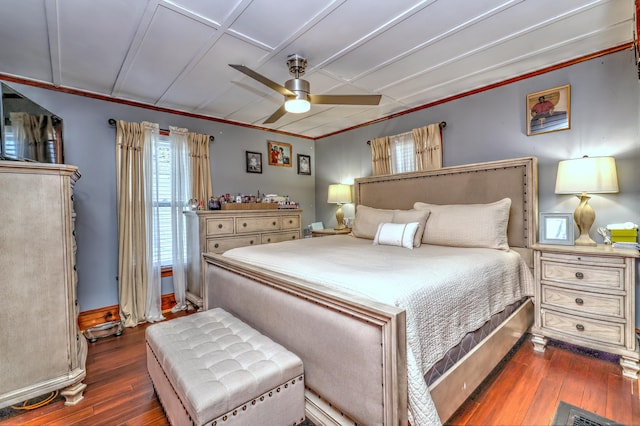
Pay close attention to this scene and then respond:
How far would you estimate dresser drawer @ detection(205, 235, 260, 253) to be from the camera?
10.8 feet

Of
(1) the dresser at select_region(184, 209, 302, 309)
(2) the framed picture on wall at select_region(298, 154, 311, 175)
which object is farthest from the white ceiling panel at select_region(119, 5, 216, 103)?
(2) the framed picture on wall at select_region(298, 154, 311, 175)

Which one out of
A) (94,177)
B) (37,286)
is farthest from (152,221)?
(37,286)

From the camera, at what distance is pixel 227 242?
3.43 m

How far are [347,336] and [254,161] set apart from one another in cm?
361

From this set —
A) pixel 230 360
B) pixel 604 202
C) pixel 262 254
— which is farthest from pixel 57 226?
pixel 604 202

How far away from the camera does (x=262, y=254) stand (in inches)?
87.2

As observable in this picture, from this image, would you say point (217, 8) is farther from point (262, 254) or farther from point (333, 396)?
point (333, 396)

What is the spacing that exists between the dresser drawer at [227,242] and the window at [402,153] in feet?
7.00

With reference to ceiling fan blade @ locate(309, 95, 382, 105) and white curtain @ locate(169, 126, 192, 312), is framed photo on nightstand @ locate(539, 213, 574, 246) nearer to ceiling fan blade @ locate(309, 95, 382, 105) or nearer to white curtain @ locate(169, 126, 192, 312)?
ceiling fan blade @ locate(309, 95, 382, 105)

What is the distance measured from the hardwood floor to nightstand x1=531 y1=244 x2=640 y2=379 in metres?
0.16

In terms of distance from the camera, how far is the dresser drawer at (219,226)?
10.7ft

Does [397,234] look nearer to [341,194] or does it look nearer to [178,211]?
[341,194]

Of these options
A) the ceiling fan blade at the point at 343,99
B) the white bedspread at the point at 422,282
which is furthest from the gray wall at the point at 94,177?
the ceiling fan blade at the point at 343,99

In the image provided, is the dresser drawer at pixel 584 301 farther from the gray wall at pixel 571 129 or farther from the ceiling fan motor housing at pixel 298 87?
the ceiling fan motor housing at pixel 298 87
